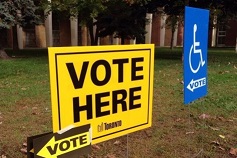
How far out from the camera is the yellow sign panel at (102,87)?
6.95 feet

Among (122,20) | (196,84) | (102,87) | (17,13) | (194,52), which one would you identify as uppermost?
(17,13)

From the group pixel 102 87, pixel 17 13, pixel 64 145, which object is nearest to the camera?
pixel 64 145

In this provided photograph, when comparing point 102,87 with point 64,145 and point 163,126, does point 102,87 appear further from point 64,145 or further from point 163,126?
point 163,126

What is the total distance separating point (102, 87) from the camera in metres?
2.39

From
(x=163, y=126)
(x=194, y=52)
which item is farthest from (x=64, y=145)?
(x=163, y=126)

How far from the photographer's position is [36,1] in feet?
73.5

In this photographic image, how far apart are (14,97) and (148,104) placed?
4782 millimetres

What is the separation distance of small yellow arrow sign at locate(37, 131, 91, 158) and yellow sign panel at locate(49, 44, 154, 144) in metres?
0.11

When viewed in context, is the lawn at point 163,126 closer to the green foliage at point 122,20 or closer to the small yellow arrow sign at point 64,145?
the small yellow arrow sign at point 64,145

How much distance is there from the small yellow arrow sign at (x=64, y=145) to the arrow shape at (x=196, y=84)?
1.75m

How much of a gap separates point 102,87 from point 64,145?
55 cm

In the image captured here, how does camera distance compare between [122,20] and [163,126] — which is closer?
[163,126]

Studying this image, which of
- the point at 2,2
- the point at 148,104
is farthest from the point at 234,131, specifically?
the point at 2,2

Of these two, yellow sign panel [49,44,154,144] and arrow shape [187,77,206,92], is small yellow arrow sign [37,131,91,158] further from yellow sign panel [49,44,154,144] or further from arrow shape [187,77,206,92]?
arrow shape [187,77,206,92]
